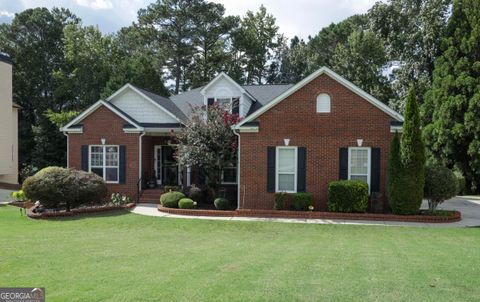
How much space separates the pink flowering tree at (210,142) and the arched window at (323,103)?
145 inches

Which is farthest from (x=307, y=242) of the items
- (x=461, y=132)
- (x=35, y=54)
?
(x=35, y=54)

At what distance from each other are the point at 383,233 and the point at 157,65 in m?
35.8

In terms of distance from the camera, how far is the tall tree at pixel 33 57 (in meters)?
43.5

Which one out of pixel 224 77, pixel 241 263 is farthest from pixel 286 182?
pixel 241 263

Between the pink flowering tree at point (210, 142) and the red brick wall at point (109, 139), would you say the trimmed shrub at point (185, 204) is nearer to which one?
the pink flowering tree at point (210, 142)

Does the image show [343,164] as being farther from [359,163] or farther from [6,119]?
[6,119]

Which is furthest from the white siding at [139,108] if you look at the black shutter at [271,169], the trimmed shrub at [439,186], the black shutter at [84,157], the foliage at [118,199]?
the trimmed shrub at [439,186]

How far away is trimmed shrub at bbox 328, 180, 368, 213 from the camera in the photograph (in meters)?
15.7

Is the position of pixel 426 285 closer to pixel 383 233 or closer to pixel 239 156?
pixel 383 233

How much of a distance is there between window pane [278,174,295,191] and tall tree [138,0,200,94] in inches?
1156

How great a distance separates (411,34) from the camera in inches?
1251

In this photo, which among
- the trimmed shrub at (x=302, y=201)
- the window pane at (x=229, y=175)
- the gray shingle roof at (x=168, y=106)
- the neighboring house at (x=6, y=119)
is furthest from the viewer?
the neighboring house at (x=6, y=119)

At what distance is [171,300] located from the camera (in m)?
5.12

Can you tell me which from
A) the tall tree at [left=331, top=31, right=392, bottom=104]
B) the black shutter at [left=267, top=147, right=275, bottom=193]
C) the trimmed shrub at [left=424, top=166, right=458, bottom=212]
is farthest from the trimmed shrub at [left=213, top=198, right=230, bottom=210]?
the tall tree at [left=331, top=31, right=392, bottom=104]
